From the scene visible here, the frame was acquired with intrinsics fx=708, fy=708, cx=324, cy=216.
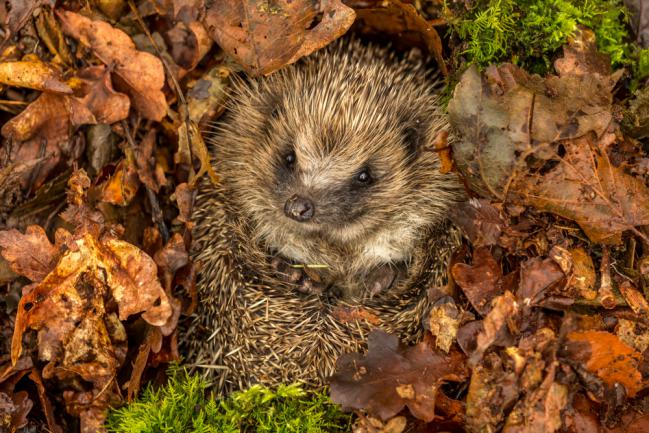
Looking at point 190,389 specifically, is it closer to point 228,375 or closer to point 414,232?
point 228,375

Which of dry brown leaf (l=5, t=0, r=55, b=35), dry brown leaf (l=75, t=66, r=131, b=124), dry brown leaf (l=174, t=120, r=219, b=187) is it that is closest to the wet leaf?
dry brown leaf (l=174, t=120, r=219, b=187)

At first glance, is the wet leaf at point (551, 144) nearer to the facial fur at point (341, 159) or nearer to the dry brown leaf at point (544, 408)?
the facial fur at point (341, 159)

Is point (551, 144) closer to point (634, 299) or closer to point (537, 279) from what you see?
point (537, 279)

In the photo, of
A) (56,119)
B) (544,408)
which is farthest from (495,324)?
(56,119)

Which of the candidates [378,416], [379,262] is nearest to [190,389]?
[378,416]

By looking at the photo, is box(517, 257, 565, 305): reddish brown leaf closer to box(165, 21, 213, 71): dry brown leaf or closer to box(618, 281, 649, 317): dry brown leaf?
box(618, 281, 649, 317): dry brown leaf
